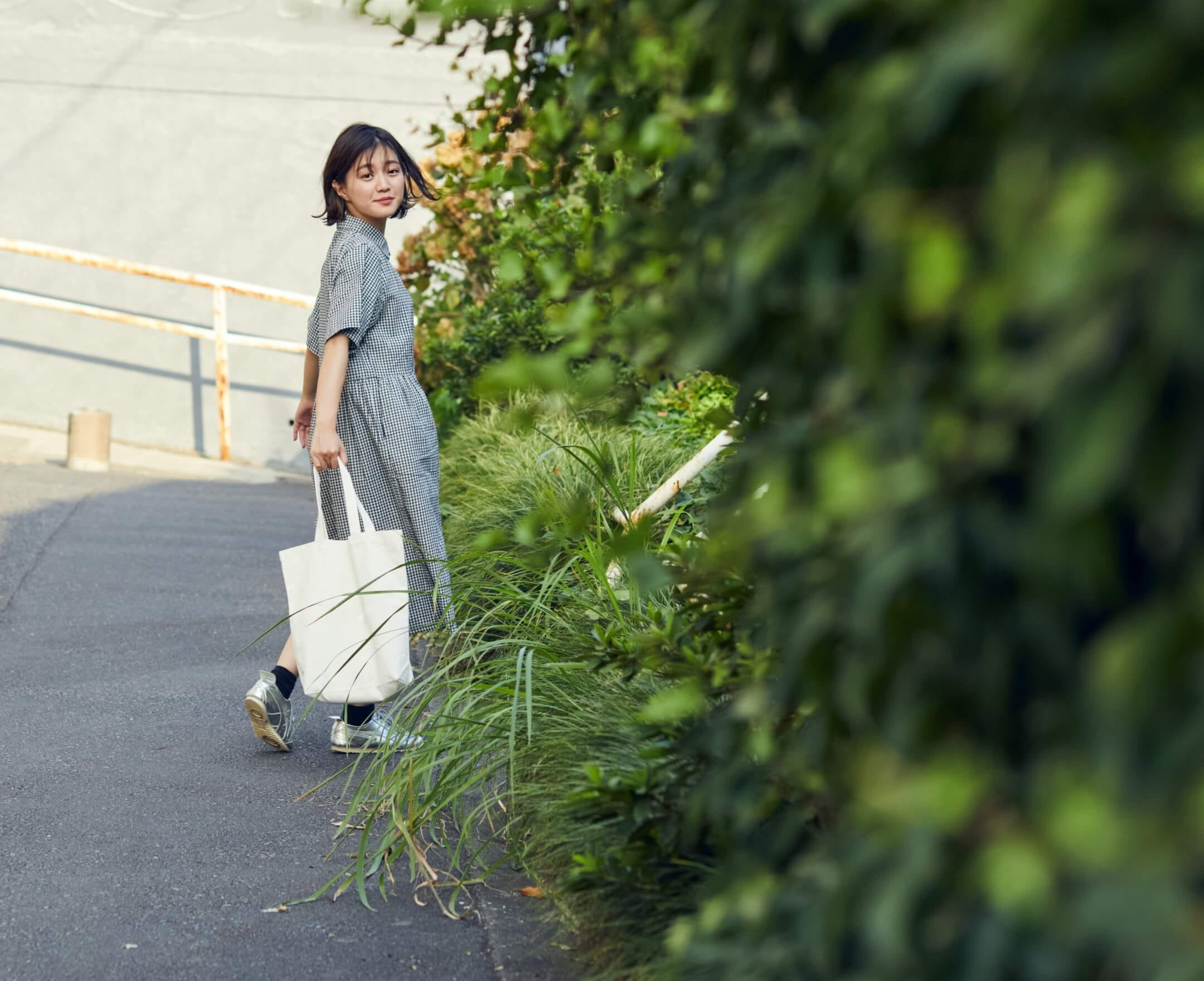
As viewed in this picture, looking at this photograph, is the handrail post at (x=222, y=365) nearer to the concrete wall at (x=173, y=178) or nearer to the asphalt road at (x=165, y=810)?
the concrete wall at (x=173, y=178)

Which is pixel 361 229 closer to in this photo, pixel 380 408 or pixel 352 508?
pixel 380 408

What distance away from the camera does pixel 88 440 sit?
11.1 meters

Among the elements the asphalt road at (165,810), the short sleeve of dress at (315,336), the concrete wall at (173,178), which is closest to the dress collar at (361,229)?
the short sleeve of dress at (315,336)

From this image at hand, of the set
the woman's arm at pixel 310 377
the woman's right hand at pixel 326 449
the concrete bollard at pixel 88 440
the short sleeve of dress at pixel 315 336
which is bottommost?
the concrete bollard at pixel 88 440

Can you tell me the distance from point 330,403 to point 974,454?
139 inches

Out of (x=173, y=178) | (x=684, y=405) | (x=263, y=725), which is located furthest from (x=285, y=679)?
(x=173, y=178)


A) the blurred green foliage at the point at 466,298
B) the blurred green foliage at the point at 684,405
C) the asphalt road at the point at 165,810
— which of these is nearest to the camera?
the asphalt road at the point at 165,810

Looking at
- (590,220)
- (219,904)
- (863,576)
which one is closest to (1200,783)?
(863,576)

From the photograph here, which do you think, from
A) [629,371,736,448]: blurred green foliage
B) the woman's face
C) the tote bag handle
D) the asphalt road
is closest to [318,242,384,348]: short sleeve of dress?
the woman's face

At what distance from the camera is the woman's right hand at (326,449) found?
4.33m

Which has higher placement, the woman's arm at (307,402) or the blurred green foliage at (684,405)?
the woman's arm at (307,402)

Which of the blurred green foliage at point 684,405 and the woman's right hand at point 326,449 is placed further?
the blurred green foliage at point 684,405

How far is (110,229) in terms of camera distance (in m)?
13.2

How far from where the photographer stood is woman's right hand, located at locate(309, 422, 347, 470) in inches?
170
